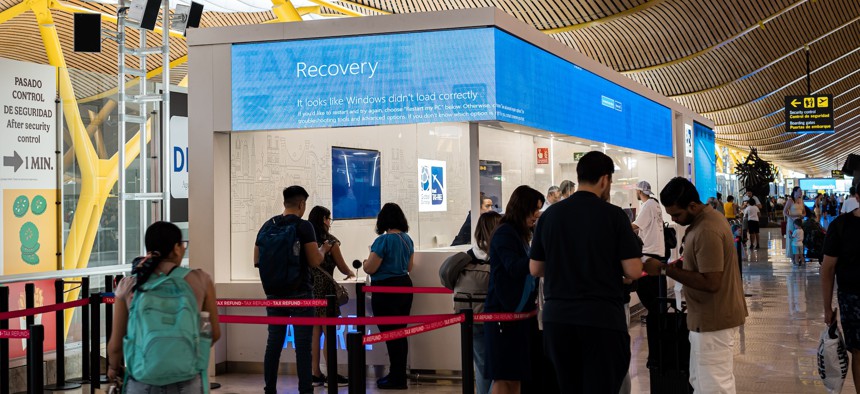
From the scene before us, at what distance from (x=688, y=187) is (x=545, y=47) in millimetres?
3983

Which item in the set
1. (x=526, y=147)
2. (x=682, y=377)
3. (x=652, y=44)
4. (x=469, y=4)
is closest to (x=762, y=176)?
(x=652, y=44)

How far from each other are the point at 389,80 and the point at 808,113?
91.3 feet

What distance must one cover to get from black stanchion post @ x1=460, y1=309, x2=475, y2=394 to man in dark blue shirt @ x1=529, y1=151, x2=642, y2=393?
91 centimetres

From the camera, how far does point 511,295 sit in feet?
16.7

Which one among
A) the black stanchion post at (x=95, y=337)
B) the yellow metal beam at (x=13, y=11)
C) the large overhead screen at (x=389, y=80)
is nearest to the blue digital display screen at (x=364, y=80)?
the large overhead screen at (x=389, y=80)

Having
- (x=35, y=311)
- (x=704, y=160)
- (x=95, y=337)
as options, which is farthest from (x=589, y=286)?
(x=704, y=160)

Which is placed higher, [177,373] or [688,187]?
[688,187]

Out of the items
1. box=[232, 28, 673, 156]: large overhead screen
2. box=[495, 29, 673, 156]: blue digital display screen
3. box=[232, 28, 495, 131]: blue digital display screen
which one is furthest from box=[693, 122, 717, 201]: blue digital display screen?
box=[232, 28, 495, 131]: blue digital display screen

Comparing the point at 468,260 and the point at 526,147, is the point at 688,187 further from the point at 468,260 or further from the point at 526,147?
the point at 526,147

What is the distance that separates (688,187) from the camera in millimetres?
→ 5035

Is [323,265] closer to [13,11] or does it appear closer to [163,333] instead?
[163,333]

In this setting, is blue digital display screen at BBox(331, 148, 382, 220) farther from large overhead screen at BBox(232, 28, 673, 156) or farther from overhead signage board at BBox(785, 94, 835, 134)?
overhead signage board at BBox(785, 94, 835, 134)

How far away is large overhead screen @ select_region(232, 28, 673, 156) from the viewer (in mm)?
7473

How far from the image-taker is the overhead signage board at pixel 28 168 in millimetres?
8039
